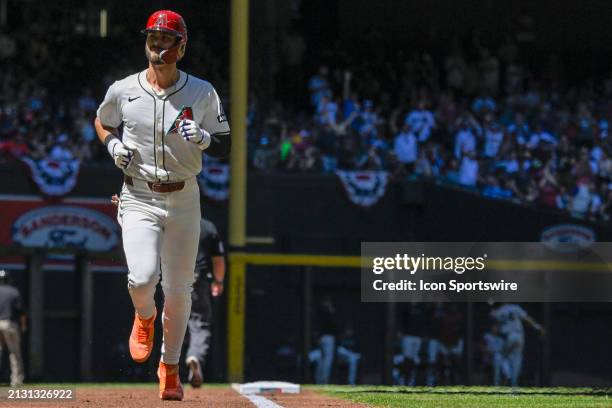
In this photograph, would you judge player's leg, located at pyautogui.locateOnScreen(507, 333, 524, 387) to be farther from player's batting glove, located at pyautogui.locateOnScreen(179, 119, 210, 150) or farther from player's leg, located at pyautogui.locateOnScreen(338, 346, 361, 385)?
player's batting glove, located at pyautogui.locateOnScreen(179, 119, 210, 150)

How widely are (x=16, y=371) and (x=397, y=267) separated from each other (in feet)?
12.4

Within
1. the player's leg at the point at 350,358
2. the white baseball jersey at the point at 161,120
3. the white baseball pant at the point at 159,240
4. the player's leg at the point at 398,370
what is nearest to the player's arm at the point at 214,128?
the white baseball jersey at the point at 161,120

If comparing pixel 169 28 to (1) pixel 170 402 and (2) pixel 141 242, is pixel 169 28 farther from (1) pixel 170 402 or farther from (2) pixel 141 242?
(1) pixel 170 402

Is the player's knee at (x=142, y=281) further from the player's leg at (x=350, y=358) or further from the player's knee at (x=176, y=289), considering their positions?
the player's leg at (x=350, y=358)

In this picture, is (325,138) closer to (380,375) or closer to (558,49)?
(380,375)

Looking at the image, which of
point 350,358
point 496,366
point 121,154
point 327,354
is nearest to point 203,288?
point 121,154

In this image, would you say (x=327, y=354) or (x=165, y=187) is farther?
(x=327, y=354)

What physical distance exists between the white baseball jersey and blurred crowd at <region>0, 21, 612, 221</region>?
30.5 feet

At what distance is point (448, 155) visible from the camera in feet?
56.3

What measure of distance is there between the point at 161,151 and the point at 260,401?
1.91 meters

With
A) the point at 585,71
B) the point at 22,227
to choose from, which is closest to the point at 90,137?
the point at 22,227

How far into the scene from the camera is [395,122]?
58.0 ft

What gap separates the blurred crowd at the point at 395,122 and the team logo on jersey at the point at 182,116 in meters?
9.45

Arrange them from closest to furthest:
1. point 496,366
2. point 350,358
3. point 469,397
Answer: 1. point 469,397
2. point 496,366
3. point 350,358
